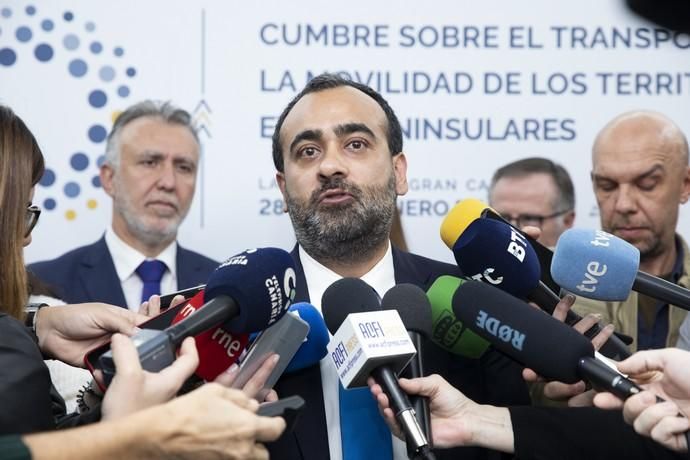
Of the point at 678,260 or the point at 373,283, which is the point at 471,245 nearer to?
the point at 373,283

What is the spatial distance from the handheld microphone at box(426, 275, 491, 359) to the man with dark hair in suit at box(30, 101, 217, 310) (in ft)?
5.49

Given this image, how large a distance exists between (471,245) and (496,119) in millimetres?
1926

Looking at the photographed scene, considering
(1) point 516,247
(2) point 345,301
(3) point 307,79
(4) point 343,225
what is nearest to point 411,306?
(2) point 345,301

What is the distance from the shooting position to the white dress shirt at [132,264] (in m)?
3.73

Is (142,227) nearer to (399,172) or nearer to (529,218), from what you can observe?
(399,172)

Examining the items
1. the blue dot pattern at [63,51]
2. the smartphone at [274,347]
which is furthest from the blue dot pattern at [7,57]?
the smartphone at [274,347]

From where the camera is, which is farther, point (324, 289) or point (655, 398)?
point (324, 289)

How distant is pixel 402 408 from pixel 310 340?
0.50m

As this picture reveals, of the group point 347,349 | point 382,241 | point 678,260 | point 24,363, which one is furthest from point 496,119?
point 24,363

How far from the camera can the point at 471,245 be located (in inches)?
78.7

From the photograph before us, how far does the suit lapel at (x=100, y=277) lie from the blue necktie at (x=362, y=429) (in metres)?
1.63

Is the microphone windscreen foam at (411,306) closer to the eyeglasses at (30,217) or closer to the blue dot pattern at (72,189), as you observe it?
the eyeglasses at (30,217)

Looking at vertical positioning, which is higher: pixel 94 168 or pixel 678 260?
pixel 94 168

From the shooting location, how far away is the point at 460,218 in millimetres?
2295
